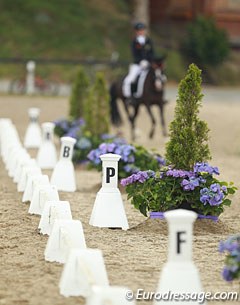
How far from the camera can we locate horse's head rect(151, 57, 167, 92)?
25.5m

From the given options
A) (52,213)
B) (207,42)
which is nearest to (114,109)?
(52,213)

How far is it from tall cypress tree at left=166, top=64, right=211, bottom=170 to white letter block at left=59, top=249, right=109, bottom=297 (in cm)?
365

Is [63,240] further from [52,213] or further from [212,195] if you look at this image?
[212,195]

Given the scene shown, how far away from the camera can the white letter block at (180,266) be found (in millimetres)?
7613

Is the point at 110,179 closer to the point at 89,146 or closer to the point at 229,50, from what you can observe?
the point at 89,146

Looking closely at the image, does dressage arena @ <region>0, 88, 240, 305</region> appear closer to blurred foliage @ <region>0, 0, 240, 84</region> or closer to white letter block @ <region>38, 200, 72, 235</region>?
white letter block @ <region>38, 200, 72, 235</region>

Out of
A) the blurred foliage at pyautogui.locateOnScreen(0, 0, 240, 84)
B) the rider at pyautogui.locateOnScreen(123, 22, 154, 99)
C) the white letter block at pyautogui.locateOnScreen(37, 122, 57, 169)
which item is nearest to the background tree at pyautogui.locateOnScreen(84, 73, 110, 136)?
the white letter block at pyautogui.locateOnScreen(37, 122, 57, 169)

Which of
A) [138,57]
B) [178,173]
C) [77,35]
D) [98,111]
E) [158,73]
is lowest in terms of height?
[98,111]

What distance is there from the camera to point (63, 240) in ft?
30.4

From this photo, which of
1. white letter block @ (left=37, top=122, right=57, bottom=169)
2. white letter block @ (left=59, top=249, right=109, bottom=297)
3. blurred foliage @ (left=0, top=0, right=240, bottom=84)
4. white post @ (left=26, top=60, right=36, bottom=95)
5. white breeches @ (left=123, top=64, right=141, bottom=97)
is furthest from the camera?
blurred foliage @ (left=0, top=0, right=240, bottom=84)

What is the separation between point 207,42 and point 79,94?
23.6m

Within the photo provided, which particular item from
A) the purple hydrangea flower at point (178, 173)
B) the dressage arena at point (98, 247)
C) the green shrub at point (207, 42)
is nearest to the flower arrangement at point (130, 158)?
the dressage arena at point (98, 247)

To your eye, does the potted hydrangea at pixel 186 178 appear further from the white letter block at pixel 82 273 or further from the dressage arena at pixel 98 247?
the white letter block at pixel 82 273

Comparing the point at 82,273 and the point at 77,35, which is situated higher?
the point at 77,35
